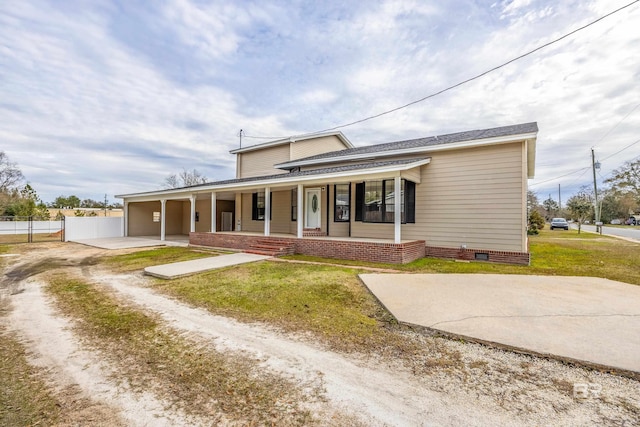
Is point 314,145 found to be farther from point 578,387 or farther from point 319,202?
point 578,387

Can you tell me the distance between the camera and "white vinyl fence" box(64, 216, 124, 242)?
56.5ft

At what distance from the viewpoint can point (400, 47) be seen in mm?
11438

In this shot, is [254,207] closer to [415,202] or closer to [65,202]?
[415,202]

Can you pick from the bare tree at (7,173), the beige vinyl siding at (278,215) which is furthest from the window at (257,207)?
the bare tree at (7,173)

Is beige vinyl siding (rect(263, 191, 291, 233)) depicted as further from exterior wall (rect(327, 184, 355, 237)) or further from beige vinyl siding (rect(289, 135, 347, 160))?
exterior wall (rect(327, 184, 355, 237))

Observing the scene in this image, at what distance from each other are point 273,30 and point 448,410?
44.5 feet

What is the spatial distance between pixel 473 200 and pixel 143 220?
20678 mm

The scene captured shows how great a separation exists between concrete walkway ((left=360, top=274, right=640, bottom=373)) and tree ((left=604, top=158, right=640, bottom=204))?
155 ft

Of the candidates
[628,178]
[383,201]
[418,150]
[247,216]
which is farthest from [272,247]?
[628,178]

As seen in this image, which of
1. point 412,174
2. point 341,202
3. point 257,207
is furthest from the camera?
point 257,207

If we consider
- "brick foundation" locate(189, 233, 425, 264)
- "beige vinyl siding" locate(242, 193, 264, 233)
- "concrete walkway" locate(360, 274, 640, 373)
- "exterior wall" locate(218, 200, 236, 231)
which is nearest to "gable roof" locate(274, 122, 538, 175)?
"brick foundation" locate(189, 233, 425, 264)

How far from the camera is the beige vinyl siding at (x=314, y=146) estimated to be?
15.3m

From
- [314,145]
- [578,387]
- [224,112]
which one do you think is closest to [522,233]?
[578,387]

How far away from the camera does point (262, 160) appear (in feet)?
54.8
